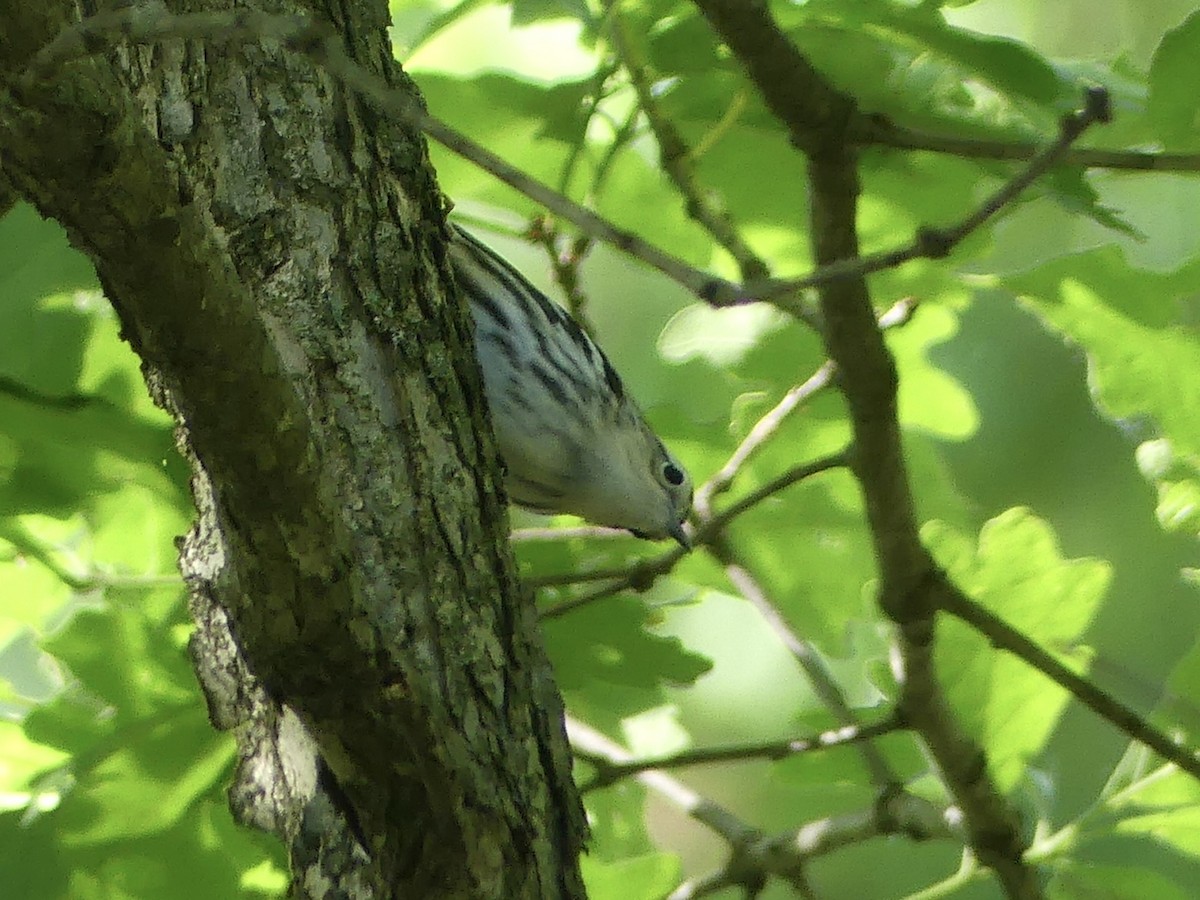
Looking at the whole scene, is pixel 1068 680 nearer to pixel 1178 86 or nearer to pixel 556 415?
pixel 1178 86

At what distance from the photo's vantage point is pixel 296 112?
1786 millimetres

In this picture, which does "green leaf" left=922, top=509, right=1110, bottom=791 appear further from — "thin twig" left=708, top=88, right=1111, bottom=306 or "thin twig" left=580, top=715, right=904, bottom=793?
"thin twig" left=708, top=88, right=1111, bottom=306

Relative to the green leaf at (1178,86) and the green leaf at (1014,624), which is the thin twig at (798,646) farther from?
the green leaf at (1178,86)

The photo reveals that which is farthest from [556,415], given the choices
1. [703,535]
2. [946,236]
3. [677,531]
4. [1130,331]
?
[946,236]

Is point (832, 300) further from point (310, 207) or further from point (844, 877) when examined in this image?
point (844, 877)

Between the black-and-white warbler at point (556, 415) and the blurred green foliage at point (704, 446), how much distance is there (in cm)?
16

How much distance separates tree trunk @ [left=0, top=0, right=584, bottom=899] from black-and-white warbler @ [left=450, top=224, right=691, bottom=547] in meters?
0.96

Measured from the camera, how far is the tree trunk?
139 cm

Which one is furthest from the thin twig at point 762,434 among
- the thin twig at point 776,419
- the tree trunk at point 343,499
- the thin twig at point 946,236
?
the thin twig at point 946,236

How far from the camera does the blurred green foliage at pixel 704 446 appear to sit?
202 cm

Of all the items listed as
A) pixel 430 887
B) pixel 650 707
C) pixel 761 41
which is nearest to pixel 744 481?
pixel 650 707

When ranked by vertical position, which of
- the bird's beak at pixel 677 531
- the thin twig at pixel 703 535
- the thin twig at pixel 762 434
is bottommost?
the thin twig at pixel 703 535

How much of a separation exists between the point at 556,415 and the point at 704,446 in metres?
0.42

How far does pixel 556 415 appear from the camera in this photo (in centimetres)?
299
